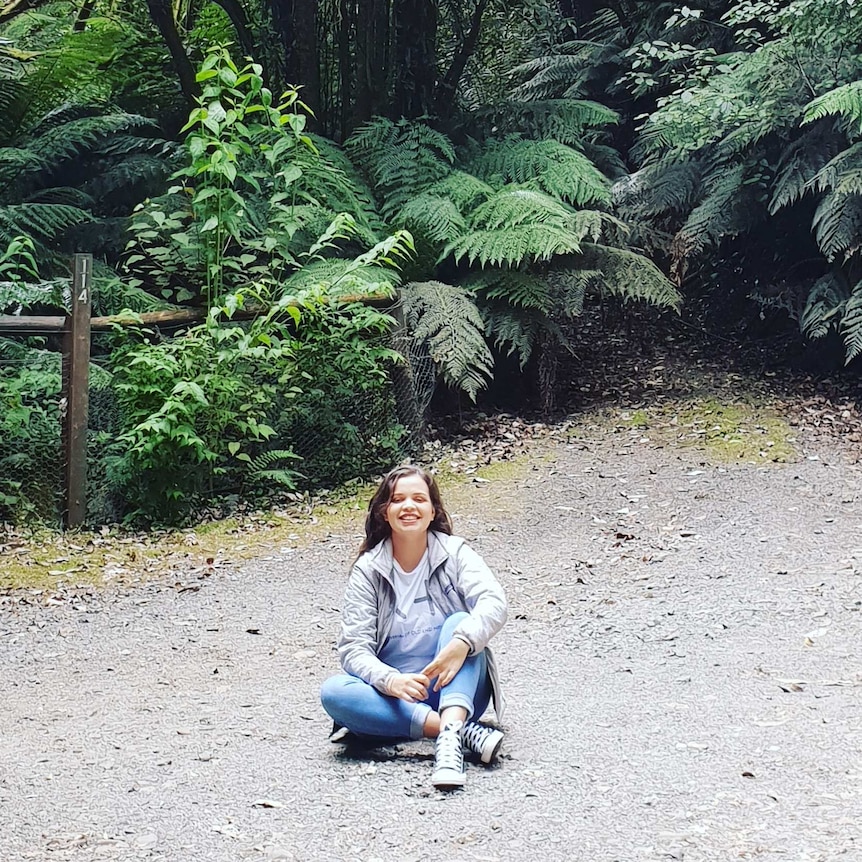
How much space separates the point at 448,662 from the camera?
3160 mm

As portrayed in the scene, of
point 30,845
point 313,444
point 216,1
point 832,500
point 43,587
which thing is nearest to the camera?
point 30,845

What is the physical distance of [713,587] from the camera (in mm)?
4918

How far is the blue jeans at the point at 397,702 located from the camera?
3.20m

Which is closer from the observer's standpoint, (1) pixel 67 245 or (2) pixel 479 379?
(2) pixel 479 379

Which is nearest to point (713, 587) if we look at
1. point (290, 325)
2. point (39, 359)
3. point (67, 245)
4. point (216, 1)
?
point (290, 325)

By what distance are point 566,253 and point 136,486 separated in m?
3.30

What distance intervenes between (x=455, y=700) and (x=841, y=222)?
519 cm

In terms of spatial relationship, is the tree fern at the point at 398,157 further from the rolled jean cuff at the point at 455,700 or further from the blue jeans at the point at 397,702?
the rolled jean cuff at the point at 455,700

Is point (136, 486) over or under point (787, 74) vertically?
under

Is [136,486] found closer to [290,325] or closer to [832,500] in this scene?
[290,325]

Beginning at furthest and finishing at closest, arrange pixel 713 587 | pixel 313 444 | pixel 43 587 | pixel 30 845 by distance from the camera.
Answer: pixel 313 444
pixel 43 587
pixel 713 587
pixel 30 845

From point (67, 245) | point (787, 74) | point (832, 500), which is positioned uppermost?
point (787, 74)

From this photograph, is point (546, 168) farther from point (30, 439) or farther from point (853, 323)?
point (30, 439)

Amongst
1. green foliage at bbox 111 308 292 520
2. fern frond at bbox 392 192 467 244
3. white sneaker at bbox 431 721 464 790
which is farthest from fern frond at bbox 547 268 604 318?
white sneaker at bbox 431 721 464 790
